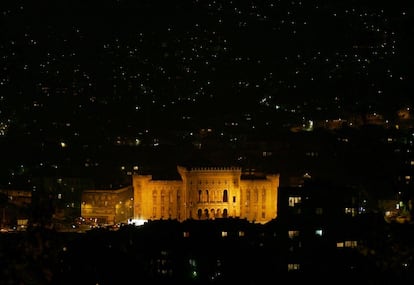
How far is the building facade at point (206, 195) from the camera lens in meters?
49.8

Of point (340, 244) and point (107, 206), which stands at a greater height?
point (107, 206)

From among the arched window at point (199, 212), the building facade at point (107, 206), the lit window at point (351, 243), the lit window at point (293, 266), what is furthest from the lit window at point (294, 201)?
the building facade at point (107, 206)

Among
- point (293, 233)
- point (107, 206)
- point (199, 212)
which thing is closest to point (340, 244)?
point (293, 233)

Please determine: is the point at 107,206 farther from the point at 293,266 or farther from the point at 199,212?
the point at 293,266

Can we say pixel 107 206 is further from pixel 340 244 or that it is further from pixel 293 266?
pixel 293 266

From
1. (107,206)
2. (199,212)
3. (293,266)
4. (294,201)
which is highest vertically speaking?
(294,201)

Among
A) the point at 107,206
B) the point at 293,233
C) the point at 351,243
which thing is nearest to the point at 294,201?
the point at 293,233

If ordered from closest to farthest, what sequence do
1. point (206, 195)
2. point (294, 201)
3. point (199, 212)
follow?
point (294, 201), point (199, 212), point (206, 195)

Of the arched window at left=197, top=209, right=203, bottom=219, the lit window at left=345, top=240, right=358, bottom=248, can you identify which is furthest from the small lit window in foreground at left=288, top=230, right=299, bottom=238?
the arched window at left=197, top=209, right=203, bottom=219

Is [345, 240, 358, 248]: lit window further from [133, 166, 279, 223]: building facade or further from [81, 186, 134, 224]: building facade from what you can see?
[81, 186, 134, 224]: building facade

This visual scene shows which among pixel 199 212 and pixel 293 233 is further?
pixel 199 212

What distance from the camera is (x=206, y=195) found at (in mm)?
50812

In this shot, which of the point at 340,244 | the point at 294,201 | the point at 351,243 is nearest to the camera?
the point at 340,244

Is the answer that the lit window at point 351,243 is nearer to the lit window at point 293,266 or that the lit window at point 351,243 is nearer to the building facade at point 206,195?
the lit window at point 293,266
